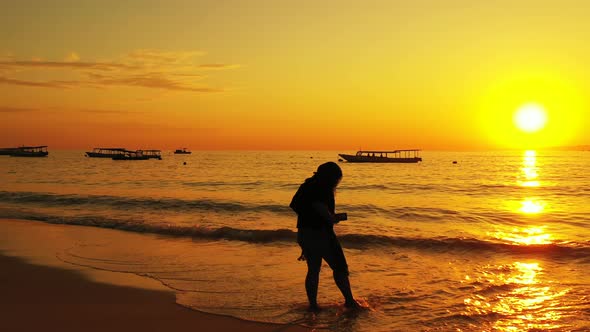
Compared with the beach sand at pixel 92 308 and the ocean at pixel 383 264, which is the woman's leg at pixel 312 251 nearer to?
the ocean at pixel 383 264

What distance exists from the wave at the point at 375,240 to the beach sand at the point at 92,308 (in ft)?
18.3

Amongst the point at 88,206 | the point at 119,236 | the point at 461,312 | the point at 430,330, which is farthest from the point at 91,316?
the point at 88,206

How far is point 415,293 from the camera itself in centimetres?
805

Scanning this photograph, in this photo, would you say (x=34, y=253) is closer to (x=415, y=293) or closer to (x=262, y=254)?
(x=262, y=254)

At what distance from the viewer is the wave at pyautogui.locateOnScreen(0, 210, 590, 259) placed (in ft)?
39.9

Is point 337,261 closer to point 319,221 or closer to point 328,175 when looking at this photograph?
point 319,221

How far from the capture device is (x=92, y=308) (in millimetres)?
6996

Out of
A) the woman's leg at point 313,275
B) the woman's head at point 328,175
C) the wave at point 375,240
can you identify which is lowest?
the wave at point 375,240

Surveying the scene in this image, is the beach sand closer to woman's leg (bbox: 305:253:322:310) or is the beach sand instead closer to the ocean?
the ocean

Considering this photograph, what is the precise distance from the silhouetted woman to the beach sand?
3.09 feet

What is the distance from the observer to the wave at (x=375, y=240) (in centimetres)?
1216

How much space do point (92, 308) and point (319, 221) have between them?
3.55 meters

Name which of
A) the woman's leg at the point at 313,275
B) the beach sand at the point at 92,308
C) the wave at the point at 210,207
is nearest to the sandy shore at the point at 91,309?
the beach sand at the point at 92,308

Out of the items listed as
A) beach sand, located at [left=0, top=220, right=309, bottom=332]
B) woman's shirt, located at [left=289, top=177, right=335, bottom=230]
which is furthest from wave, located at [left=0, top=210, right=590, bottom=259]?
woman's shirt, located at [left=289, top=177, right=335, bottom=230]
